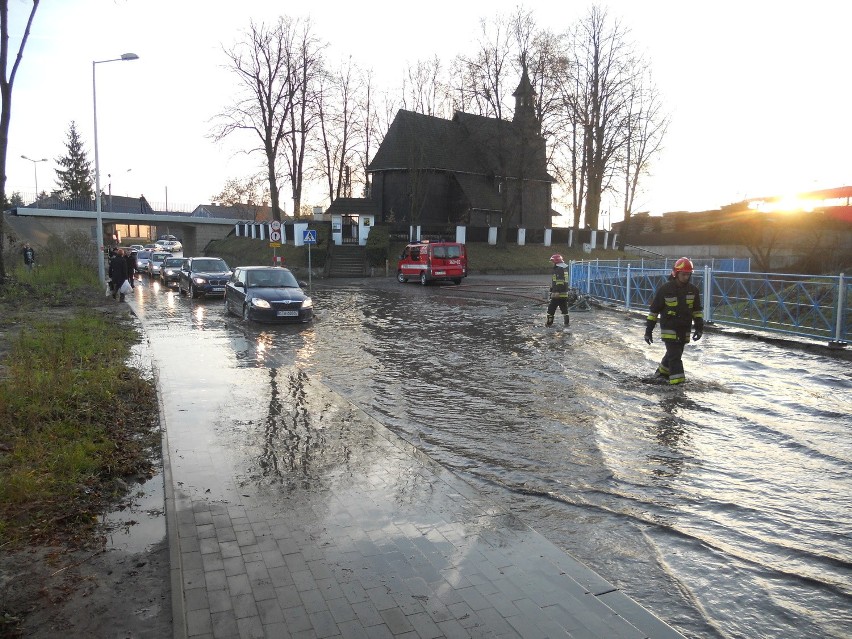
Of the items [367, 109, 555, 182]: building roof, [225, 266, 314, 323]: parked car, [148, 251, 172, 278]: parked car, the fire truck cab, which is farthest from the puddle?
[367, 109, 555, 182]: building roof

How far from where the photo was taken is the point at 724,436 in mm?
7391

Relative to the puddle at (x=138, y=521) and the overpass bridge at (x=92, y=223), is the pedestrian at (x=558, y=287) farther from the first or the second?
the overpass bridge at (x=92, y=223)

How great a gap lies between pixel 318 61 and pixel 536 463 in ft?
152

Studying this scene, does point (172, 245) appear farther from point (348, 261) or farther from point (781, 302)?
point (781, 302)

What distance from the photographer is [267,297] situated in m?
16.8

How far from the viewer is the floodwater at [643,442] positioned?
4.30 meters

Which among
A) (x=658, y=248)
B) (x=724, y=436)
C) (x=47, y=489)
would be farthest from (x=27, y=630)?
(x=658, y=248)

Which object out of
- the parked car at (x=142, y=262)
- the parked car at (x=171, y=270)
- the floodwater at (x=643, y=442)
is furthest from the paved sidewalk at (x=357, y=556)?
the parked car at (x=142, y=262)

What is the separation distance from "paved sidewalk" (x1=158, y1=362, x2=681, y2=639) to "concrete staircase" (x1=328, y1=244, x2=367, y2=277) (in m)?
32.8

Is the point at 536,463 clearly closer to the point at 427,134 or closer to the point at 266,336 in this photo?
the point at 266,336

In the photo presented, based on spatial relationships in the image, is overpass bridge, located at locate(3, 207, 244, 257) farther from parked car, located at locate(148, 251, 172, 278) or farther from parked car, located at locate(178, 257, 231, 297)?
parked car, located at locate(178, 257, 231, 297)

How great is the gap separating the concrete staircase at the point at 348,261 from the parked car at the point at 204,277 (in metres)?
13.3

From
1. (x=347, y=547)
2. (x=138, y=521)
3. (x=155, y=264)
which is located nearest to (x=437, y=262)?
(x=155, y=264)

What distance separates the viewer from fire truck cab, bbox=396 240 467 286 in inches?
1245
